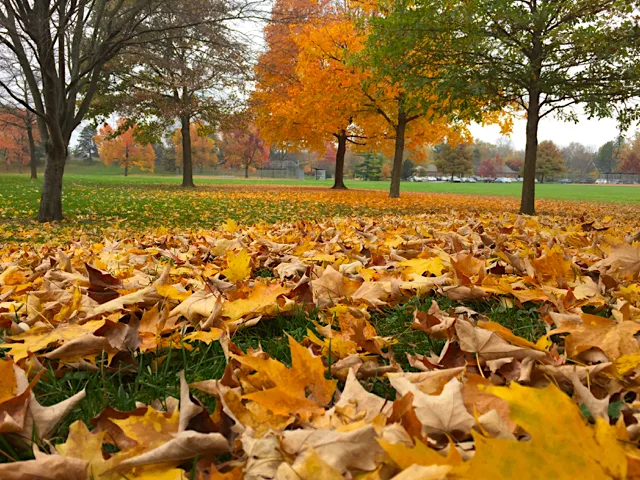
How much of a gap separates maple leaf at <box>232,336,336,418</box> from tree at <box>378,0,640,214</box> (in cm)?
863

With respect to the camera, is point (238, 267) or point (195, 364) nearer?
point (195, 364)

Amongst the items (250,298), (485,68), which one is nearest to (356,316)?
(250,298)

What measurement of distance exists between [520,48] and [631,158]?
3767 inches

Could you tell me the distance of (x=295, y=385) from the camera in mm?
1024

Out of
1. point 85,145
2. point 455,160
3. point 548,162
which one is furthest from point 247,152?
point 548,162

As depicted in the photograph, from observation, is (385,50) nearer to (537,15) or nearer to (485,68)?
(485,68)

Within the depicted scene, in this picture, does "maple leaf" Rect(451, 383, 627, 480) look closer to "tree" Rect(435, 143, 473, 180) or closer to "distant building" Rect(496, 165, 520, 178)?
"tree" Rect(435, 143, 473, 180)

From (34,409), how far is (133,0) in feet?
29.8

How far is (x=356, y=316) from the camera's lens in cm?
174

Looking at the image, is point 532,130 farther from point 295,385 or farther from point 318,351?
point 295,385

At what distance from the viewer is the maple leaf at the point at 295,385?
966mm

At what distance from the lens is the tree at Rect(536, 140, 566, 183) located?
275 ft

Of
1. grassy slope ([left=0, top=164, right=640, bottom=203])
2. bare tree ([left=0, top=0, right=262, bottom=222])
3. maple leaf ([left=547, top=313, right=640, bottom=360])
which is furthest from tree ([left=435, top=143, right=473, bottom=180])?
maple leaf ([left=547, top=313, right=640, bottom=360])

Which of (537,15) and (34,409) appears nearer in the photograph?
(34,409)
